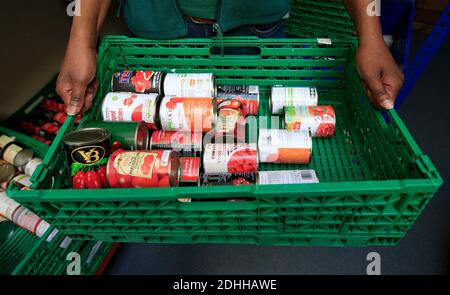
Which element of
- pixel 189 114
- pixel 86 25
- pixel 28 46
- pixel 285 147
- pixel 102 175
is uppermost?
pixel 28 46

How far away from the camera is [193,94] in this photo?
1.21m

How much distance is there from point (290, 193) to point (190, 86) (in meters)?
0.65

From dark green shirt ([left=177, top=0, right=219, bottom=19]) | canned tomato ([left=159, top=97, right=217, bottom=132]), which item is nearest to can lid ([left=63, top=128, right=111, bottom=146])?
canned tomato ([left=159, top=97, right=217, bottom=132])

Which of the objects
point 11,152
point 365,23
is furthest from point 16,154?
point 365,23

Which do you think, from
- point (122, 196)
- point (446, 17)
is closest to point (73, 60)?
point (122, 196)

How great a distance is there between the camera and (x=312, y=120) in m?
1.14

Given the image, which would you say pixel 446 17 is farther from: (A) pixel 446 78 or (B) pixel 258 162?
(A) pixel 446 78

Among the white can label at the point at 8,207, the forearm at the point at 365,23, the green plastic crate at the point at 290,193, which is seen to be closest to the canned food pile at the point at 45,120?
the white can label at the point at 8,207

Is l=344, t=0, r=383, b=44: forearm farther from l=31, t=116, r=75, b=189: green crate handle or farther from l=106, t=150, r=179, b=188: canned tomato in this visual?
l=31, t=116, r=75, b=189: green crate handle

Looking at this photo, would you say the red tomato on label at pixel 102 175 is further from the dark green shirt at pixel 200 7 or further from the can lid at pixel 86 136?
the dark green shirt at pixel 200 7

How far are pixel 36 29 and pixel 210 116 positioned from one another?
4.75 feet

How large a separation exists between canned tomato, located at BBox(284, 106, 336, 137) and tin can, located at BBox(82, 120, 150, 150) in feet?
1.65

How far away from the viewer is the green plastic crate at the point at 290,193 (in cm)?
72

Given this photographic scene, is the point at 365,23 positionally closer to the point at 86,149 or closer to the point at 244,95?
the point at 244,95
